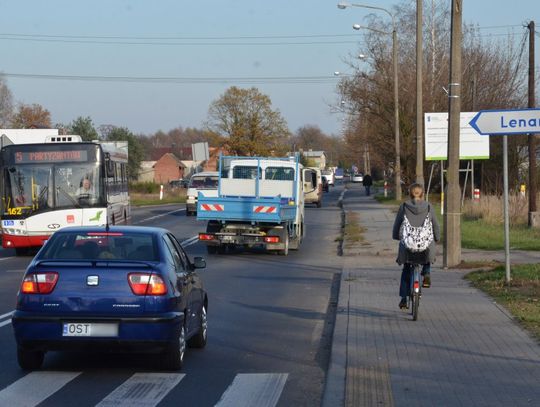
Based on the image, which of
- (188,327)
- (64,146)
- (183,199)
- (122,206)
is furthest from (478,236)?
(183,199)

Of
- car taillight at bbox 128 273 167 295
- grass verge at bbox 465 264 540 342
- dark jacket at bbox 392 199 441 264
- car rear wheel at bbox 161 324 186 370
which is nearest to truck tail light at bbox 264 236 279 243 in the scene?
grass verge at bbox 465 264 540 342

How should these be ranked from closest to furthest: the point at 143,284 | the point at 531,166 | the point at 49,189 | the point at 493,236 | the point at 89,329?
the point at 89,329
the point at 143,284
the point at 49,189
the point at 493,236
the point at 531,166

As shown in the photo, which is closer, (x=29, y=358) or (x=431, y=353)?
(x=29, y=358)

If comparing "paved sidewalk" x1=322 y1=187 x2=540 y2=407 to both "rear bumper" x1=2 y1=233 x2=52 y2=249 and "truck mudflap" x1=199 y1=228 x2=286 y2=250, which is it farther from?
"rear bumper" x1=2 y1=233 x2=52 y2=249

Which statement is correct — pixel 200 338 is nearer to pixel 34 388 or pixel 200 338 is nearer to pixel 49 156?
pixel 34 388

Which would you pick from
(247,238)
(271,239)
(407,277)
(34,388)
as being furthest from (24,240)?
(34,388)

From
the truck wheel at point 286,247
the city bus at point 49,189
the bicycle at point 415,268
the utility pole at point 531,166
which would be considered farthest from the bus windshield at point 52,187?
the utility pole at point 531,166

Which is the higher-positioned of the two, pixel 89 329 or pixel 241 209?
pixel 241 209

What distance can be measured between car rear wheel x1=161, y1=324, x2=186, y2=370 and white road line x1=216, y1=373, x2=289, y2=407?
0.59 m

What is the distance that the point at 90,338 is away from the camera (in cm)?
834

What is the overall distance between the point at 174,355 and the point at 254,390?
1.02m

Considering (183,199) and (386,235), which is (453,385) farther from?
(183,199)

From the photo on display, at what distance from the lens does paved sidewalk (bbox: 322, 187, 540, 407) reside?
24.8ft

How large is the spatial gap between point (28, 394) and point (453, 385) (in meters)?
3.67
